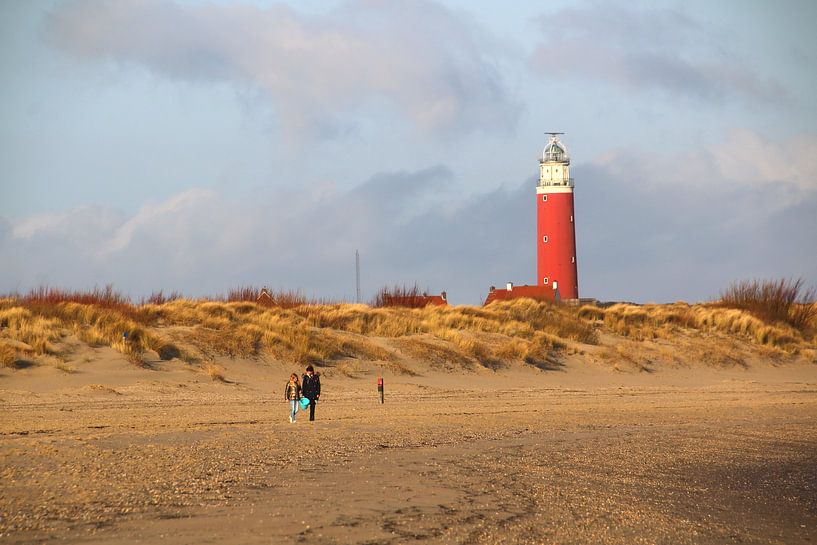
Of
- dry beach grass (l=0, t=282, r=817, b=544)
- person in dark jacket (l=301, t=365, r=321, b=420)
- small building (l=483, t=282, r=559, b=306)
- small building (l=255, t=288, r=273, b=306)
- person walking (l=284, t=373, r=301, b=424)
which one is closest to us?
dry beach grass (l=0, t=282, r=817, b=544)

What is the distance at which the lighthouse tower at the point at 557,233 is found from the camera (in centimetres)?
6100

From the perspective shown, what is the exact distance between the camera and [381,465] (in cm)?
1299

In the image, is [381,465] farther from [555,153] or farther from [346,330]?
[555,153]

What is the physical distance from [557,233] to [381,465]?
49766 mm

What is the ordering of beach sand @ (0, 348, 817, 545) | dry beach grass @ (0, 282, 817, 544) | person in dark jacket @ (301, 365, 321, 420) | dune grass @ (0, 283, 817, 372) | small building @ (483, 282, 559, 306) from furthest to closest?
1. small building @ (483, 282, 559, 306)
2. dune grass @ (0, 283, 817, 372)
3. person in dark jacket @ (301, 365, 321, 420)
4. dry beach grass @ (0, 282, 817, 544)
5. beach sand @ (0, 348, 817, 545)

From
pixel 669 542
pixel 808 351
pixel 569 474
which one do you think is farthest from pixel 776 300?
pixel 669 542

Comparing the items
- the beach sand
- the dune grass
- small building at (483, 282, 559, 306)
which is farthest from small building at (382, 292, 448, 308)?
small building at (483, 282, 559, 306)

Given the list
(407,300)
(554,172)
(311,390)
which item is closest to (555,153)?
(554,172)

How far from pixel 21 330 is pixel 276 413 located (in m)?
8.01

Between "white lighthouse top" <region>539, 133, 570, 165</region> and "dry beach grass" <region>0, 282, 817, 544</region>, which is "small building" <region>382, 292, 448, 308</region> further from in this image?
"white lighthouse top" <region>539, 133, 570, 165</region>

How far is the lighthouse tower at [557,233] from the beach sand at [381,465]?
3618cm

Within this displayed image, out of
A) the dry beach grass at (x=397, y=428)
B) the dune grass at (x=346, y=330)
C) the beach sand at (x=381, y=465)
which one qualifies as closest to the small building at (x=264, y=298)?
the dune grass at (x=346, y=330)

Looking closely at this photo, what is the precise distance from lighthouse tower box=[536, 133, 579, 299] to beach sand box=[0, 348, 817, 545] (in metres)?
36.2

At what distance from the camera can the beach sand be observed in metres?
9.64
